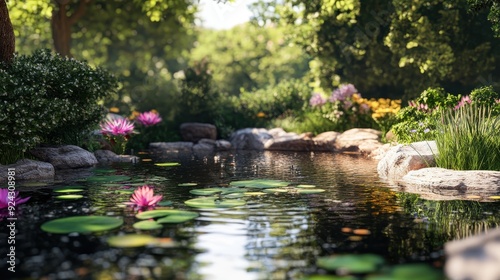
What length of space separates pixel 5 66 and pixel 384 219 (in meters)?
8.49

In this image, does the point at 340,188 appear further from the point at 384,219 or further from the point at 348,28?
the point at 348,28

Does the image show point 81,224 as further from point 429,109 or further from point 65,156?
point 429,109

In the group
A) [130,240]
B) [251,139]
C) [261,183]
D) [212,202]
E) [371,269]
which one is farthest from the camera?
[251,139]

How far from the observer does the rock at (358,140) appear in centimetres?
1745

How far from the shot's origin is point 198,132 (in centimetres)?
2144

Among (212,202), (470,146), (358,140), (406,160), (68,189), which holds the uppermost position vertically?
(358,140)

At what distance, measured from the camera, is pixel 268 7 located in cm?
2317

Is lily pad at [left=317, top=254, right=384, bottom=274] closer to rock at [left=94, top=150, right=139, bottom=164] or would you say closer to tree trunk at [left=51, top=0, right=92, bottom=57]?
rock at [left=94, top=150, right=139, bottom=164]

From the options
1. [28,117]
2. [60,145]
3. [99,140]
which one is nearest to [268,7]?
[99,140]

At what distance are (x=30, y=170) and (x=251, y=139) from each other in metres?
10.2

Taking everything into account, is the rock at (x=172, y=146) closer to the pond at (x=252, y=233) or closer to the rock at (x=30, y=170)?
the rock at (x=30, y=170)

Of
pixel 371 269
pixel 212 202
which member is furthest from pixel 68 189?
pixel 371 269

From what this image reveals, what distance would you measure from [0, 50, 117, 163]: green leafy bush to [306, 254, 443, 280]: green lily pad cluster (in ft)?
24.5

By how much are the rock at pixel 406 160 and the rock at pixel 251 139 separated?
8435 mm
